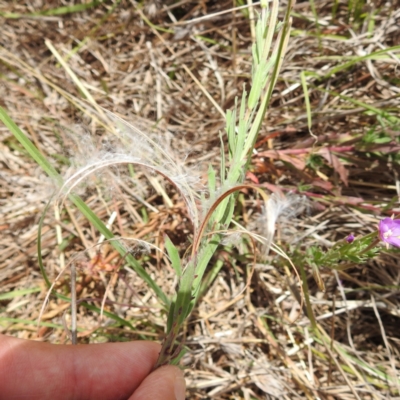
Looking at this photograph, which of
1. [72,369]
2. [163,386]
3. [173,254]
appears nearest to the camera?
[173,254]

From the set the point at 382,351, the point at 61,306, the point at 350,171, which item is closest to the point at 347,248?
the point at 350,171

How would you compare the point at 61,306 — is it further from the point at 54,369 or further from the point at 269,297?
the point at 269,297

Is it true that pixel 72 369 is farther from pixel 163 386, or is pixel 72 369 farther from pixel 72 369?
pixel 163 386

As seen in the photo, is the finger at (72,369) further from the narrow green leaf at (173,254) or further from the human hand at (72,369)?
the narrow green leaf at (173,254)

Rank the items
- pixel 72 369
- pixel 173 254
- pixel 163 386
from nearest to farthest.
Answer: pixel 173 254 → pixel 163 386 → pixel 72 369

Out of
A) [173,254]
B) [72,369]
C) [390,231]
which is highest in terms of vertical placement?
[173,254]

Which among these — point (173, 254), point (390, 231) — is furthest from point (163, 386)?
point (390, 231)

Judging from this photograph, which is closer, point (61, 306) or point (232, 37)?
point (61, 306)

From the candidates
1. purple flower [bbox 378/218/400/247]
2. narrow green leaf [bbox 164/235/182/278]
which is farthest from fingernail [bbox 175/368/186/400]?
purple flower [bbox 378/218/400/247]

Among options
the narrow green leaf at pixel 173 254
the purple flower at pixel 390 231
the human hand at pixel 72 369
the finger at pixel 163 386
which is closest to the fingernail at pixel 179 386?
the finger at pixel 163 386
